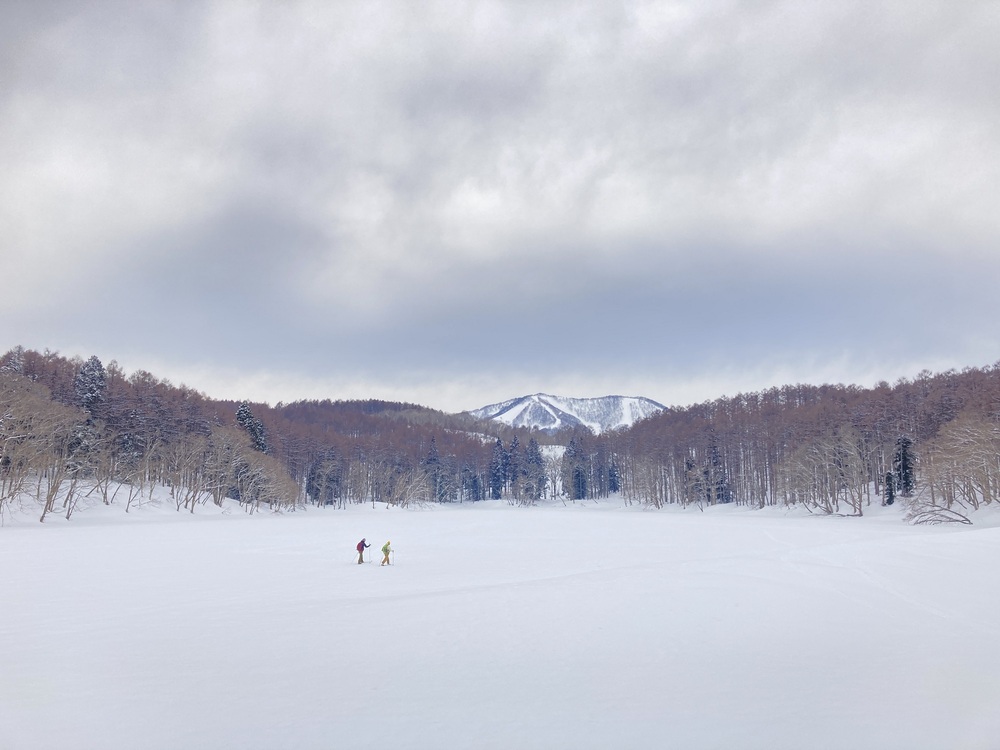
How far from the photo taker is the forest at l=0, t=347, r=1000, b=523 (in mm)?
45844

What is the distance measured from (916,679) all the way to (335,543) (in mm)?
27981

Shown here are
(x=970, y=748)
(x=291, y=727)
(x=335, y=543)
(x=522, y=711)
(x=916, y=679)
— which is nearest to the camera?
(x=970, y=748)

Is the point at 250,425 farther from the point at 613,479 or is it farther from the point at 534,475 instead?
the point at 613,479

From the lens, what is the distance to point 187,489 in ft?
239

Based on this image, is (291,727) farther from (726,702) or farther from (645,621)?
(645,621)

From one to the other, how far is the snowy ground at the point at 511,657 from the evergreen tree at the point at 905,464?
4816cm

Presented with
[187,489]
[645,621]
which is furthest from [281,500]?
[645,621]

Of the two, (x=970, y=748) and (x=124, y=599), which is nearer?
(x=970, y=748)

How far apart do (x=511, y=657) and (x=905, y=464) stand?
66.8 metres

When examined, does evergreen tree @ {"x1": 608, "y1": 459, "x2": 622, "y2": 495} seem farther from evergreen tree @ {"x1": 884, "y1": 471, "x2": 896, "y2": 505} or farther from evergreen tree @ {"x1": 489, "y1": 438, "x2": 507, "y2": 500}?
evergreen tree @ {"x1": 884, "y1": 471, "x2": 896, "y2": 505}

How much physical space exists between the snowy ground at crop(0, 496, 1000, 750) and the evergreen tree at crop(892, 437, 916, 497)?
4816 centimetres

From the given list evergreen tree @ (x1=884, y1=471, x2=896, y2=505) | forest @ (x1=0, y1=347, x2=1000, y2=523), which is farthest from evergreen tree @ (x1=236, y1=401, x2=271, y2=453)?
evergreen tree @ (x1=884, y1=471, x2=896, y2=505)

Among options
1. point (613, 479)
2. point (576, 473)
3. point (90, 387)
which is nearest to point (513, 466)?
point (576, 473)

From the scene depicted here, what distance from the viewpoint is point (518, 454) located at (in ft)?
455
